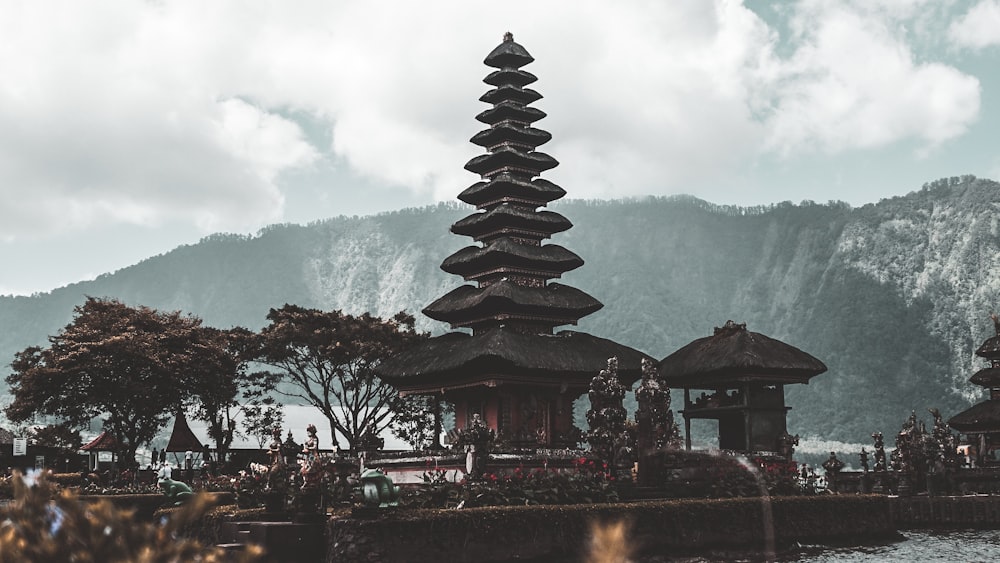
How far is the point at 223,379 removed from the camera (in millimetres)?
51250

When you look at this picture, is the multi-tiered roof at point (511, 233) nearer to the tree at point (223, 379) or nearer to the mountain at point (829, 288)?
the tree at point (223, 379)

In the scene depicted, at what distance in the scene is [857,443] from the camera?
130750mm

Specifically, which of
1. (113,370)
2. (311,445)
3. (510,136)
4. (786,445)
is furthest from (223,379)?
(786,445)

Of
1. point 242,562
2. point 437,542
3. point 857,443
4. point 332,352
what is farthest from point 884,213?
point 242,562

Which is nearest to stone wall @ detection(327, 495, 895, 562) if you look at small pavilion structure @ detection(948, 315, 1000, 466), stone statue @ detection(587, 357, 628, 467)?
stone statue @ detection(587, 357, 628, 467)

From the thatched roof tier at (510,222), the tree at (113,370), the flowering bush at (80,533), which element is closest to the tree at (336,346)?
the tree at (113,370)

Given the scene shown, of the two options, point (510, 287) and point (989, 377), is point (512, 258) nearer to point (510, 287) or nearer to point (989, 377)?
point (510, 287)

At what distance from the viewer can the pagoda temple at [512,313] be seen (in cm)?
3994

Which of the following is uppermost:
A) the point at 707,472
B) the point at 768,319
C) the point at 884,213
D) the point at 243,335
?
the point at 884,213

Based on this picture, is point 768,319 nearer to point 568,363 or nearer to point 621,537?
point 568,363

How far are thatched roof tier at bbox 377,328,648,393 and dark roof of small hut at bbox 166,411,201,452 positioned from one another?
1276cm

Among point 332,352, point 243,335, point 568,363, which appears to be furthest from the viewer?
point 243,335

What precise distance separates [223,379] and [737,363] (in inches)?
1056

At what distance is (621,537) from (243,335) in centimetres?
5272
